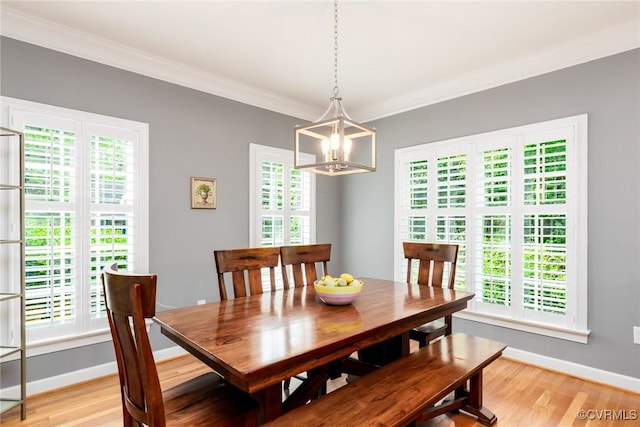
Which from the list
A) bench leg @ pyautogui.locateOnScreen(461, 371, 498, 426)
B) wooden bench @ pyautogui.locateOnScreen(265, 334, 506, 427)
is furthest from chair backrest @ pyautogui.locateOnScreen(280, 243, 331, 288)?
bench leg @ pyautogui.locateOnScreen(461, 371, 498, 426)

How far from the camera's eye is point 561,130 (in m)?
2.89

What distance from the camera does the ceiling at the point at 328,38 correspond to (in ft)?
7.72

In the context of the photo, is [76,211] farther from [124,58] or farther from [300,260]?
[300,260]

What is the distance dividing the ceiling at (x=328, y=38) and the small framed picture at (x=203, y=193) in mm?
933

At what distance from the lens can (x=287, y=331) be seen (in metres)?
1.62

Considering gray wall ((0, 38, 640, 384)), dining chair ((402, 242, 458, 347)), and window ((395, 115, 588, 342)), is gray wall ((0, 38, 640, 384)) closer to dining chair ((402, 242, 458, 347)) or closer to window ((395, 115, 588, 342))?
window ((395, 115, 588, 342))

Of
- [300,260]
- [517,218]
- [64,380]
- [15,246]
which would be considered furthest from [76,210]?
[517,218]

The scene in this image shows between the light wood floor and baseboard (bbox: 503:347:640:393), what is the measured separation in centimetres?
5

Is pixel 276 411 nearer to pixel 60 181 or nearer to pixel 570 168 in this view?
pixel 60 181

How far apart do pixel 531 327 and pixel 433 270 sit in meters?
A: 1.09

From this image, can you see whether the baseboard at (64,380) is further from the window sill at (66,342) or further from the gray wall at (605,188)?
the gray wall at (605,188)

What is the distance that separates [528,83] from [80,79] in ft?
12.6

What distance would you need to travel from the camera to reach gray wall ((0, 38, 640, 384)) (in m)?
2.58

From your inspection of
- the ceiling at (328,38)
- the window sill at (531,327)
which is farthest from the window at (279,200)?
the window sill at (531,327)
